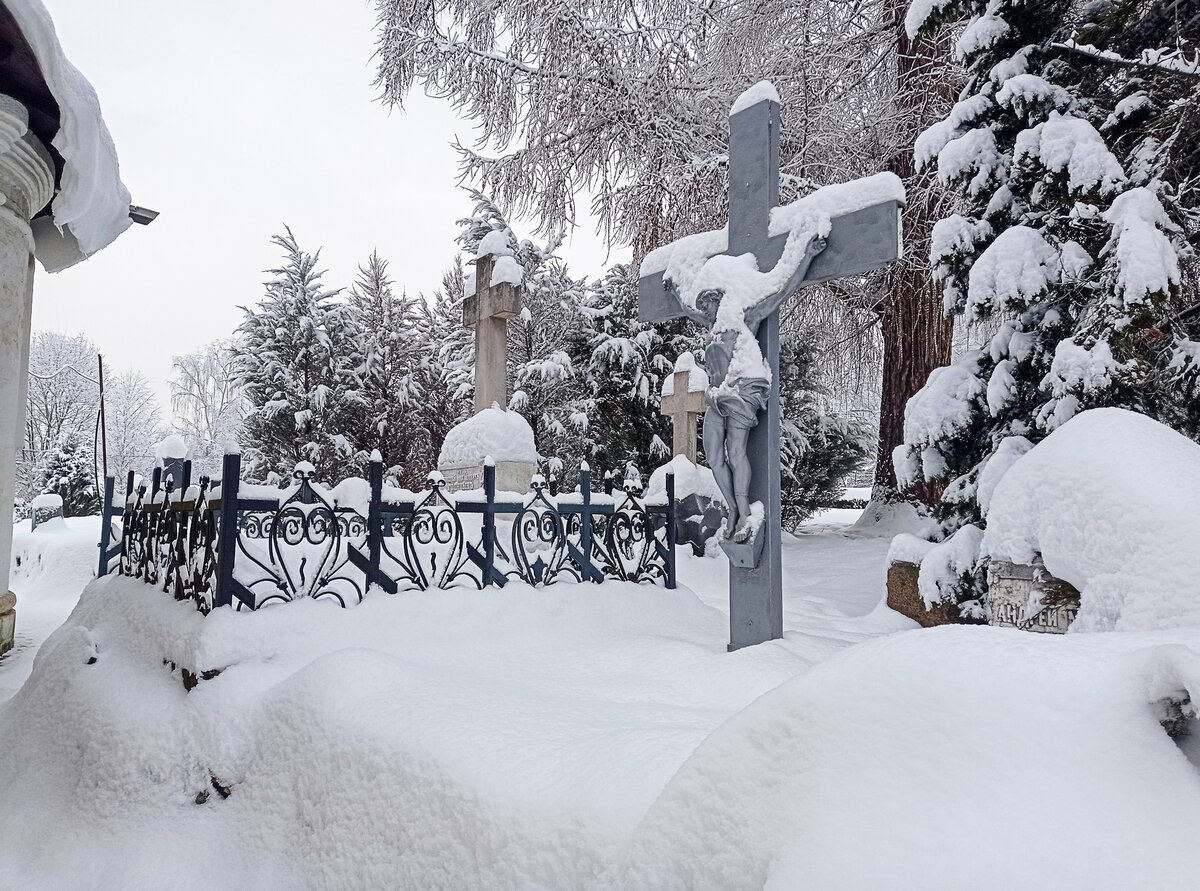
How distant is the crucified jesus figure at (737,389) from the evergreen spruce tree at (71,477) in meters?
15.5

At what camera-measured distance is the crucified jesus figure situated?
3.90 m

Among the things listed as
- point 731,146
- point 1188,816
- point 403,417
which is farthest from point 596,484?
point 1188,816

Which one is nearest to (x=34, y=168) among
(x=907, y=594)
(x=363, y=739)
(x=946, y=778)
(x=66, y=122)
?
(x=66, y=122)

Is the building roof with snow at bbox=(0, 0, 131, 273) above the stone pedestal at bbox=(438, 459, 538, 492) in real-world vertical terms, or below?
above

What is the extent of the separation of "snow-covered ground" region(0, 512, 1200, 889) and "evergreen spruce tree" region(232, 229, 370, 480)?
9.87 metres

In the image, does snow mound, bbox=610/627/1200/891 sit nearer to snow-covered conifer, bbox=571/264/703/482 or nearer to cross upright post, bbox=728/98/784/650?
cross upright post, bbox=728/98/784/650

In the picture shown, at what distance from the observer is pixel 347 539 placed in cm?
379

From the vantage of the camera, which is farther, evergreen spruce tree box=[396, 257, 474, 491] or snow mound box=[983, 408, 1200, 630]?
evergreen spruce tree box=[396, 257, 474, 491]

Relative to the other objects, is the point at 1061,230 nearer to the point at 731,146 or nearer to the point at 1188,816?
the point at 731,146

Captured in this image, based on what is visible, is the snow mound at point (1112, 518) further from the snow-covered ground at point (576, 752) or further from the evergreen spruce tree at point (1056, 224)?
the evergreen spruce tree at point (1056, 224)

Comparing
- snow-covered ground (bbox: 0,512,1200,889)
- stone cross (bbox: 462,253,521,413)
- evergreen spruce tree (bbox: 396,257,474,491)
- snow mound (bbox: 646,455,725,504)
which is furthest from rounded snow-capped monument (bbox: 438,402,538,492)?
evergreen spruce tree (bbox: 396,257,474,491)

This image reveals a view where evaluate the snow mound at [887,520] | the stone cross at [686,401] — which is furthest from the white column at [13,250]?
the snow mound at [887,520]

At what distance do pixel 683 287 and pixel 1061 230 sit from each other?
93.9 inches

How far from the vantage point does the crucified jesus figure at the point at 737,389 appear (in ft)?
12.8
